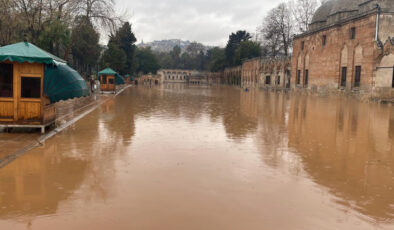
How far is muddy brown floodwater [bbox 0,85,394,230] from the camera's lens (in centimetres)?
442

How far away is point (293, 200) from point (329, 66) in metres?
33.9

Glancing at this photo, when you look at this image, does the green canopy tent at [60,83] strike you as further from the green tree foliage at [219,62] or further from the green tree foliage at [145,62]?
the green tree foliage at [145,62]

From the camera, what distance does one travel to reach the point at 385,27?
→ 2822cm

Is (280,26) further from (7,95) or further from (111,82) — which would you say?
(7,95)

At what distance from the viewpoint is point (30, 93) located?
33.2 ft

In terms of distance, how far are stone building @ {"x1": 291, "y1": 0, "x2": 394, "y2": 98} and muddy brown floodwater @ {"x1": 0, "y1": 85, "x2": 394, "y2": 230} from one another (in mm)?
20364

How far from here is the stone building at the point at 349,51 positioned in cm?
2789

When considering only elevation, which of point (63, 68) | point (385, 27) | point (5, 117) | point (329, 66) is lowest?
point (5, 117)

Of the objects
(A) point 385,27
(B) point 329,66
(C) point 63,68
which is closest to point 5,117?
(C) point 63,68

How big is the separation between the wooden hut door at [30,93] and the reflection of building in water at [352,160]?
784cm

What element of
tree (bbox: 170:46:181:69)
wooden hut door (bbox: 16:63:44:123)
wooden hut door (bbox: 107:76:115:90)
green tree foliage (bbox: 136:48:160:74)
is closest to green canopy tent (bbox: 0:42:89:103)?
wooden hut door (bbox: 16:63:44:123)

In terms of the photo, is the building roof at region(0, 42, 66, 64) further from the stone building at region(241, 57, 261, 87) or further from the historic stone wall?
the stone building at region(241, 57, 261, 87)

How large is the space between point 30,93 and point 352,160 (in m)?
9.43

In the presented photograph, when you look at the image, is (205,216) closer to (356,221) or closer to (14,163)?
(356,221)
